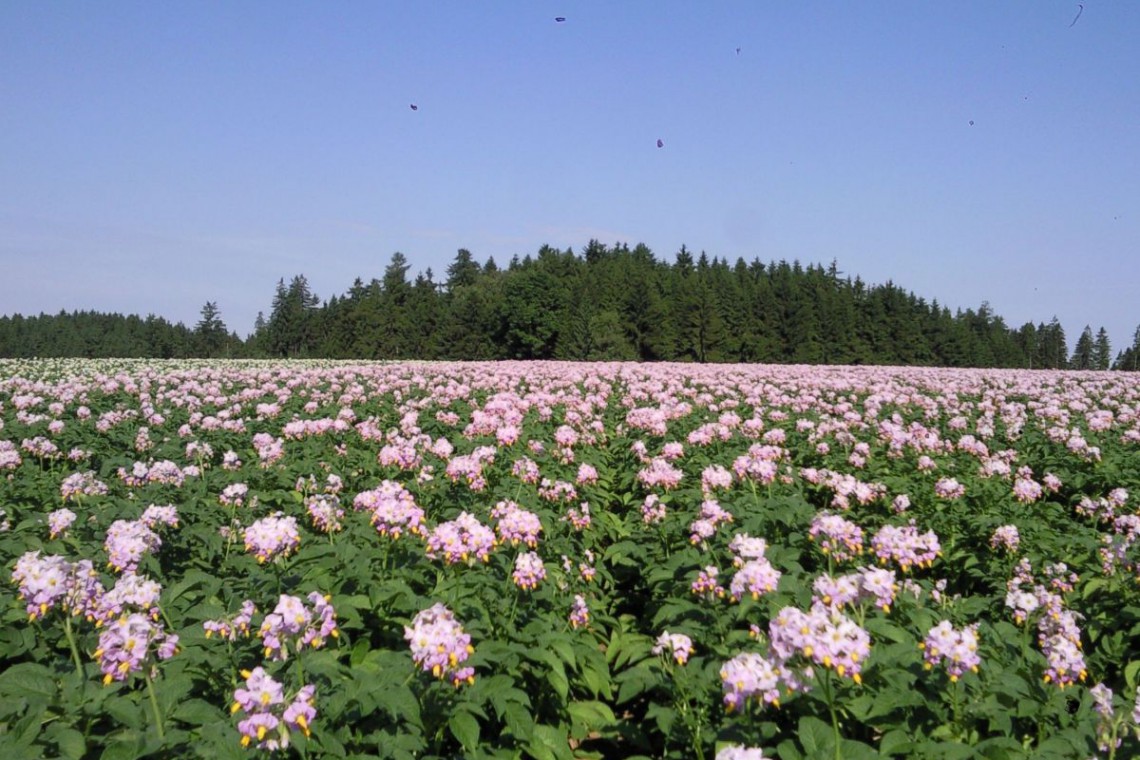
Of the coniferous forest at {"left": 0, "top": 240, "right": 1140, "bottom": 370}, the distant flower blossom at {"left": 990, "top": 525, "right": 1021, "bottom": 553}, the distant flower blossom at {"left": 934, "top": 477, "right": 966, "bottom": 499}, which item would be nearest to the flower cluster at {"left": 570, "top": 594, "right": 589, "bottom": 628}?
the distant flower blossom at {"left": 990, "top": 525, "right": 1021, "bottom": 553}

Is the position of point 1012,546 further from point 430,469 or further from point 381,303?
point 381,303

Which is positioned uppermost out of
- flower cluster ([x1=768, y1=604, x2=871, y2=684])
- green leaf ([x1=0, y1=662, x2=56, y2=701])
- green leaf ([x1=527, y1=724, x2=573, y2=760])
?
flower cluster ([x1=768, y1=604, x2=871, y2=684])

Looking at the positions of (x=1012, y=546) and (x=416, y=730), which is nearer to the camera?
(x=416, y=730)

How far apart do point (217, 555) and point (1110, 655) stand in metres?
7.31

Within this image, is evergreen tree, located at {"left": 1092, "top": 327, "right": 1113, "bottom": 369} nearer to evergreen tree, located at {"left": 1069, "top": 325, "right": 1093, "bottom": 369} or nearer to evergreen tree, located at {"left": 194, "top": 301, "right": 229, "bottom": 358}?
evergreen tree, located at {"left": 1069, "top": 325, "right": 1093, "bottom": 369}

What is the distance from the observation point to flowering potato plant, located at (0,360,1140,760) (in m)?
3.07

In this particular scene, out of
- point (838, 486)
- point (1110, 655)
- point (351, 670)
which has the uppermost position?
point (838, 486)

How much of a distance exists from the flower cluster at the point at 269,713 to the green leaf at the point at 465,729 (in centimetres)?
69

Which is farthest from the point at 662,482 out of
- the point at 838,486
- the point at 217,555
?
the point at 217,555

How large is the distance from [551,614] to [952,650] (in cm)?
→ 250

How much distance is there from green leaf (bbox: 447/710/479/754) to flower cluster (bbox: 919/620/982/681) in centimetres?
238

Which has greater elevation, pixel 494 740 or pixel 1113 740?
pixel 1113 740

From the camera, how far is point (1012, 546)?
6.36 meters

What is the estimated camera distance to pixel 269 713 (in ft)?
8.89
